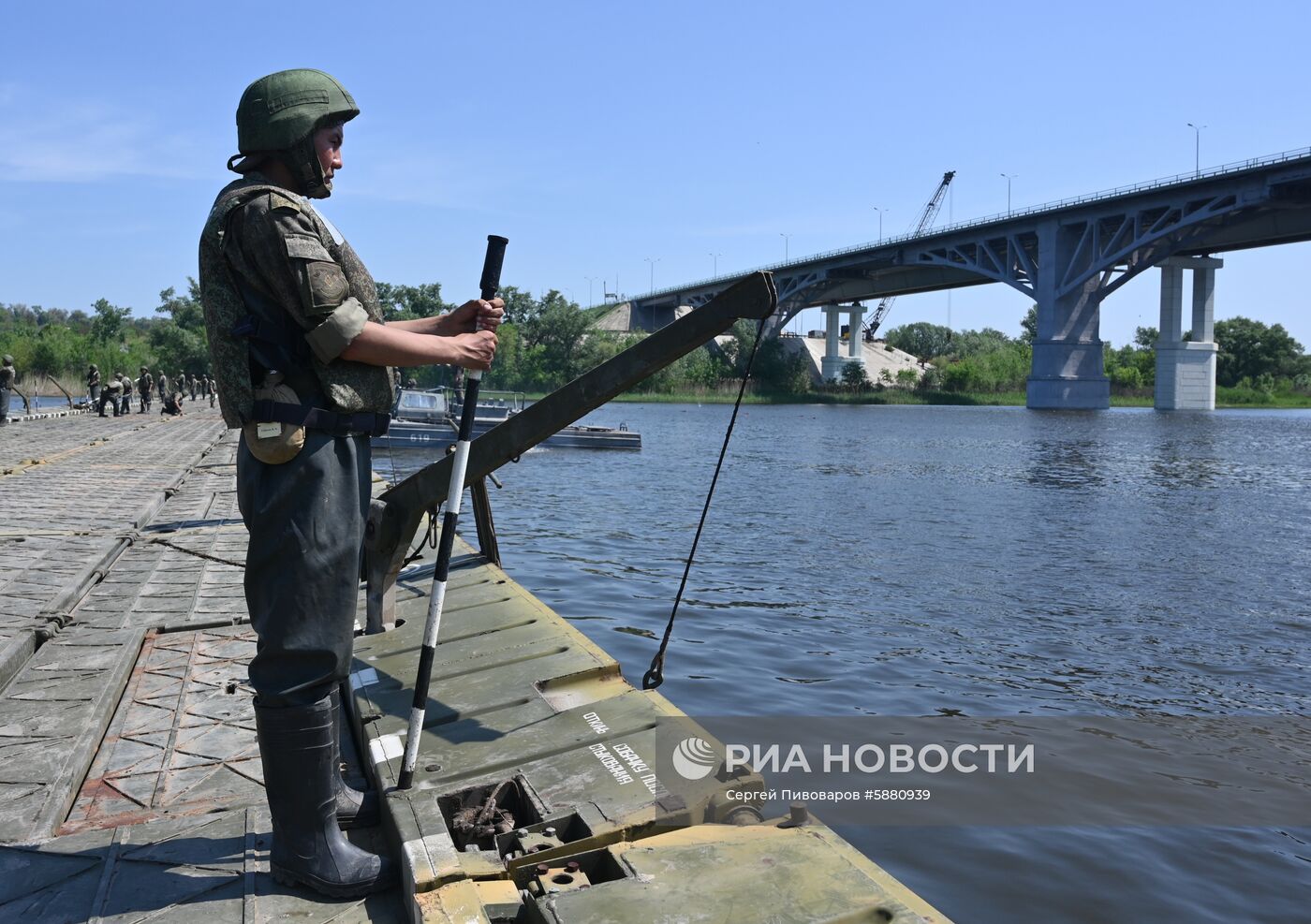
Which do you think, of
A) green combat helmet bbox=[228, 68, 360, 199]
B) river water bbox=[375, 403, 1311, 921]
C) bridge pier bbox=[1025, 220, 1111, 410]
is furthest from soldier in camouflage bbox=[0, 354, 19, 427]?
bridge pier bbox=[1025, 220, 1111, 410]

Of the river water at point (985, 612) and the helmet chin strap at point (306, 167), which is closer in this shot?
the helmet chin strap at point (306, 167)

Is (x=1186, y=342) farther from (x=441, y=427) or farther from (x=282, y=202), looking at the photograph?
(x=282, y=202)

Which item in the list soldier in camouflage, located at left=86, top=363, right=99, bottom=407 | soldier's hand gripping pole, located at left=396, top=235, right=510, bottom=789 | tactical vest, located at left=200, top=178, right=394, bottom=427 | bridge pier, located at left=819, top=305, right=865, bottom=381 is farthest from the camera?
bridge pier, located at left=819, top=305, right=865, bottom=381

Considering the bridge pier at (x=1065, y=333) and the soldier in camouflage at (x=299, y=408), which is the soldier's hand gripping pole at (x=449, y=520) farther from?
the bridge pier at (x=1065, y=333)

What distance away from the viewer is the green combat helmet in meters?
3.45

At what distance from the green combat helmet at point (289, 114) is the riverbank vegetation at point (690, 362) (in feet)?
279

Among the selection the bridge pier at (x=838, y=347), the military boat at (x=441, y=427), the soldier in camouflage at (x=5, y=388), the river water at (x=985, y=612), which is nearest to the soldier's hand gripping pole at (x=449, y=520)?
the river water at (x=985, y=612)

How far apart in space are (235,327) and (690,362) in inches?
4113

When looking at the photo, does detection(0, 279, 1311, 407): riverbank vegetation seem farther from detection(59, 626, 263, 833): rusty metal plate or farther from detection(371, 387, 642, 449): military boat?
detection(59, 626, 263, 833): rusty metal plate

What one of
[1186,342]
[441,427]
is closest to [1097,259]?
[1186,342]

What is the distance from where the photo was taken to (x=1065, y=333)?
86375 millimetres

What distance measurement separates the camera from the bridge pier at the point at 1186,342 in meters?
92.7

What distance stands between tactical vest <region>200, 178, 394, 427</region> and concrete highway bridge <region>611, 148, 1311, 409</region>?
73.6 meters

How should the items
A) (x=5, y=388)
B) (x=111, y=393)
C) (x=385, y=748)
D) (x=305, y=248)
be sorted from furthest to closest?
(x=111, y=393)
(x=5, y=388)
(x=385, y=748)
(x=305, y=248)
